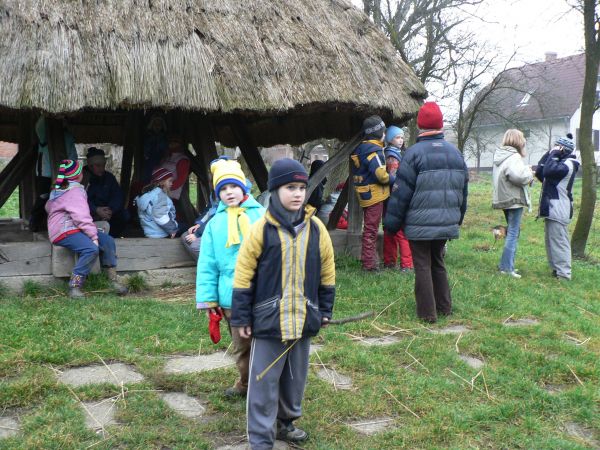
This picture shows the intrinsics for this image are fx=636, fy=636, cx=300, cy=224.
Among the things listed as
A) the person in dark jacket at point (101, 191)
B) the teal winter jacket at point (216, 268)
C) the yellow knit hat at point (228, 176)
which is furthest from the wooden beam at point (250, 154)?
the teal winter jacket at point (216, 268)

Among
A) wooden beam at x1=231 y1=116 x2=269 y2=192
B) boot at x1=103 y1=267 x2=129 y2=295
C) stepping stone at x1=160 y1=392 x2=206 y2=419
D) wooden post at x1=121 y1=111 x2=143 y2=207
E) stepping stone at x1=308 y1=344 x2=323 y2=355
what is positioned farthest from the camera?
wooden post at x1=121 y1=111 x2=143 y2=207

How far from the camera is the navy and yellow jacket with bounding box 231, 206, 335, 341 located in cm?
318

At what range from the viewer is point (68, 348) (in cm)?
466

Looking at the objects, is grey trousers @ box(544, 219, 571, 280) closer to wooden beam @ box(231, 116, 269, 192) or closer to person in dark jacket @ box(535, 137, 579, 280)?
person in dark jacket @ box(535, 137, 579, 280)

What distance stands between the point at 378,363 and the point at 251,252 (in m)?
1.86

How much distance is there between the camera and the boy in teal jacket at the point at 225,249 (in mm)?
3576

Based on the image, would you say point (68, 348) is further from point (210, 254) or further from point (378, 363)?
point (378, 363)

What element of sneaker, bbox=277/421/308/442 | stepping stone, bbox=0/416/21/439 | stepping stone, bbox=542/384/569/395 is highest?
stepping stone, bbox=0/416/21/439

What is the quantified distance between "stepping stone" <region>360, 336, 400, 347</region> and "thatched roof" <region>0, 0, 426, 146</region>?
9.10ft

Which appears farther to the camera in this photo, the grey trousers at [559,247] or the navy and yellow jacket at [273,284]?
the grey trousers at [559,247]

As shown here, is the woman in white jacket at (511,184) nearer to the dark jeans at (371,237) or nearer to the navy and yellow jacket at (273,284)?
the dark jeans at (371,237)

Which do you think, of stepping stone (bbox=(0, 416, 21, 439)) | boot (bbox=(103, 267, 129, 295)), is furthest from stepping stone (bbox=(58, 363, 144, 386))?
boot (bbox=(103, 267, 129, 295))

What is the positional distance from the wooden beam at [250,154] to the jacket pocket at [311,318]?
18.4 ft

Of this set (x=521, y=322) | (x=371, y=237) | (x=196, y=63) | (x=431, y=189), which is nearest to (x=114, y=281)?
(x=196, y=63)
